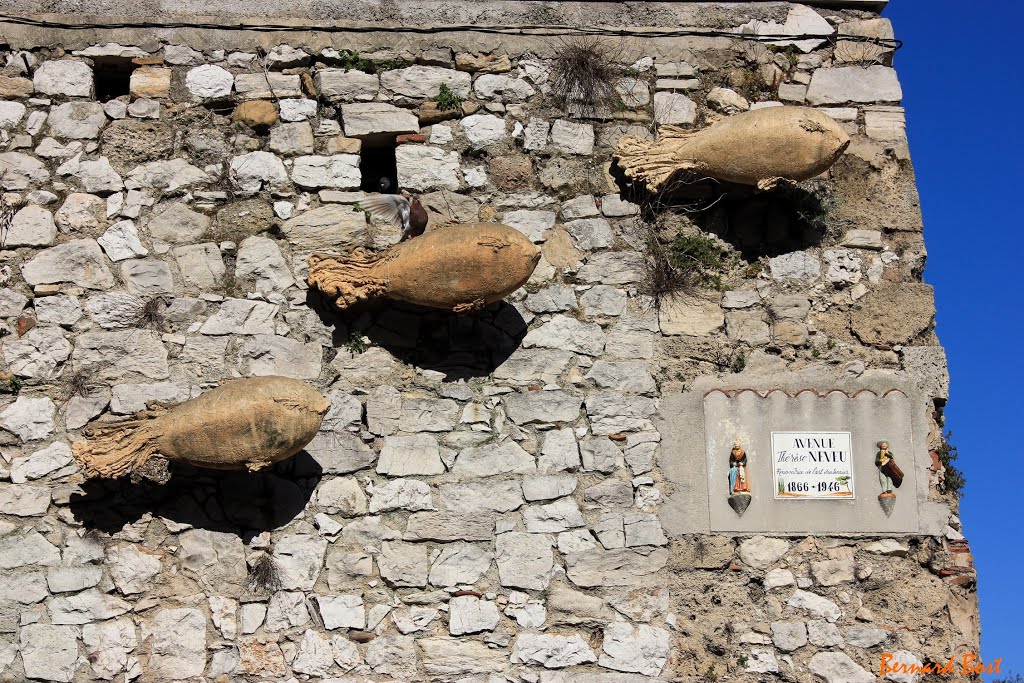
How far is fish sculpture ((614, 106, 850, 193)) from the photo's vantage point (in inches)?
234

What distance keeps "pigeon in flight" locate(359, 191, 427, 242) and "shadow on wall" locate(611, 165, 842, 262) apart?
103cm

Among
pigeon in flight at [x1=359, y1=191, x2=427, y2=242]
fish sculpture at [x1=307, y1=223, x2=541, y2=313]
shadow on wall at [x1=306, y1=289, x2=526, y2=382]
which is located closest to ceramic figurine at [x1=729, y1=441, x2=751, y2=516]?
shadow on wall at [x1=306, y1=289, x2=526, y2=382]

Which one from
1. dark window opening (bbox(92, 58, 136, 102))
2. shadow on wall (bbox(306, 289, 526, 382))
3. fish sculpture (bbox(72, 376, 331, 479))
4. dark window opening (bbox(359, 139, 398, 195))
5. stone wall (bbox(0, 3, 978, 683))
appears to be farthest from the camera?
dark window opening (bbox(359, 139, 398, 195))

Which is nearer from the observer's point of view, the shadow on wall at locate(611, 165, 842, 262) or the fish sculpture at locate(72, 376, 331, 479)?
the fish sculpture at locate(72, 376, 331, 479)

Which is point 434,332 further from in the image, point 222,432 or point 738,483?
point 738,483

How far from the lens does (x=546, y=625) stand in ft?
18.4

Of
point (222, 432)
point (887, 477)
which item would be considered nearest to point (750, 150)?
point (887, 477)

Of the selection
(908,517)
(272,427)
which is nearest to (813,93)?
(908,517)

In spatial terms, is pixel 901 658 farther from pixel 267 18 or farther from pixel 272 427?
pixel 267 18

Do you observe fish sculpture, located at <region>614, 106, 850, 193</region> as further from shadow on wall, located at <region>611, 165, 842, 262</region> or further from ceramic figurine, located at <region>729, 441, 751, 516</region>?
ceramic figurine, located at <region>729, 441, 751, 516</region>

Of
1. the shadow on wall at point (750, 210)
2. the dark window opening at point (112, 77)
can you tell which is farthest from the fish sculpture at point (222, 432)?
the shadow on wall at point (750, 210)
